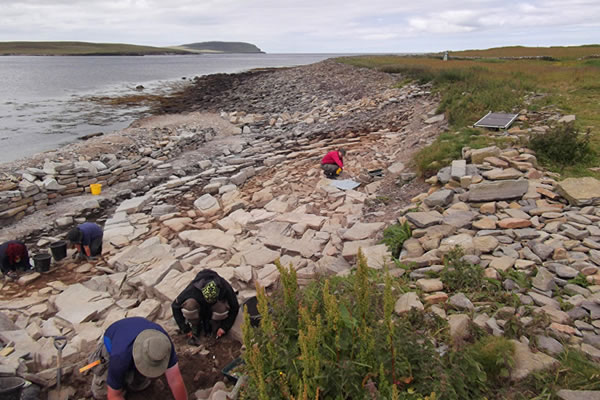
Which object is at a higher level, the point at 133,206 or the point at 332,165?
the point at 332,165

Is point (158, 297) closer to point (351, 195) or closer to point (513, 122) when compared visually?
point (351, 195)

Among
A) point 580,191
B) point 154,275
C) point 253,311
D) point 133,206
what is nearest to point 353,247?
point 253,311

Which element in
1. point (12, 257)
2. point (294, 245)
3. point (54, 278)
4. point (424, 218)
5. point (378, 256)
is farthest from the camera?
point (54, 278)

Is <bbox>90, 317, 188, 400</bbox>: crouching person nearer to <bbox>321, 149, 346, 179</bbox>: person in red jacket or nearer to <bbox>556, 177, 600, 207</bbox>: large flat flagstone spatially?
<bbox>556, 177, 600, 207</bbox>: large flat flagstone

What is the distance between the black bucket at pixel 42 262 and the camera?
21.9 feet

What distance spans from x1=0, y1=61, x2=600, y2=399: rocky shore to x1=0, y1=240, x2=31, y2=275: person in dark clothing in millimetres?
329

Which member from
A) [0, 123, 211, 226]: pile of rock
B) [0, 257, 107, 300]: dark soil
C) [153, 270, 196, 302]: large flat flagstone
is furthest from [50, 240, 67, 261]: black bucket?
[0, 123, 211, 226]: pile of rock

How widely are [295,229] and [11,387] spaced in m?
4.53

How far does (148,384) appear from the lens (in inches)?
147

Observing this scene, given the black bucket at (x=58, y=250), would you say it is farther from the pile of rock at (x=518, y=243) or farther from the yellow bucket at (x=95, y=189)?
the pile of rock at (x=518, y=243)

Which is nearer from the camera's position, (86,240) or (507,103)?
(86,240)

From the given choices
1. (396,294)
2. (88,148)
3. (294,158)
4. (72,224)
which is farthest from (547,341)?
(88,148)

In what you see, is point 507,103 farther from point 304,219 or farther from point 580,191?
point 304,219

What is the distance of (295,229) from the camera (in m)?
6.95
